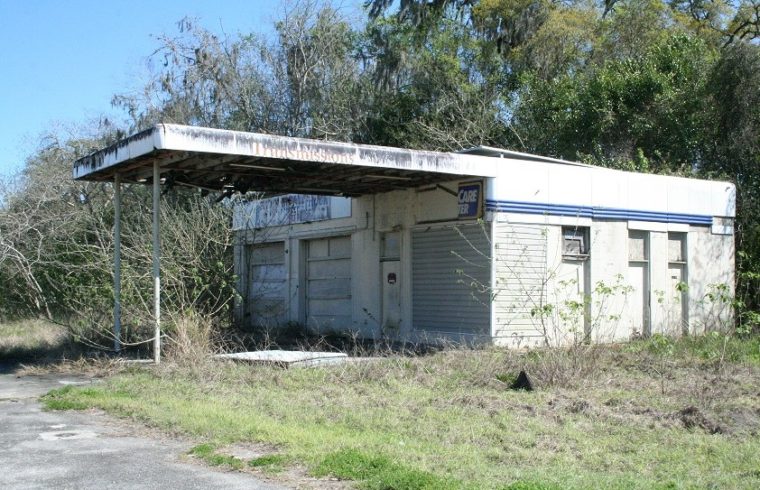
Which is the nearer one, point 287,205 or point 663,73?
point 287,205

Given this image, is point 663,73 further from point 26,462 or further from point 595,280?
point 26,462

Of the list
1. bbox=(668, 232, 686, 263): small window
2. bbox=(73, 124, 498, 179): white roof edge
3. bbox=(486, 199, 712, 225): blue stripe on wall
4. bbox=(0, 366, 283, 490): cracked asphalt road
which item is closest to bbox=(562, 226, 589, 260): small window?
bbox=(486, 199, 712, 225): blue stripe on wall

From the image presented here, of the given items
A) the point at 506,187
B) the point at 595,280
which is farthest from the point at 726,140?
the point at 506,187

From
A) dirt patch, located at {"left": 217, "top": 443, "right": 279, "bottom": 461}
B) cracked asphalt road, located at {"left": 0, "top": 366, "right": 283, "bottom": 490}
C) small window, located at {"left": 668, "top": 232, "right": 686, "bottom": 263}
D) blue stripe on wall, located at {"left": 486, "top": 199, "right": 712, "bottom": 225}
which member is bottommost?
cracked asphalt road, located at {"left": 0, "top": 366, "right": 283, "bottom": 490}

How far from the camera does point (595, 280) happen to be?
17656 millimetres

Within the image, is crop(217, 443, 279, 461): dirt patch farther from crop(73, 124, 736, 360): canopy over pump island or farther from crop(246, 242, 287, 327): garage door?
crop(246, 242, 287, 327): garage door

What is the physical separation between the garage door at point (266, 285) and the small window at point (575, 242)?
803cm

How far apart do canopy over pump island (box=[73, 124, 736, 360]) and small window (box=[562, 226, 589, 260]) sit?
0.03m

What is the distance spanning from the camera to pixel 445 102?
3111cm

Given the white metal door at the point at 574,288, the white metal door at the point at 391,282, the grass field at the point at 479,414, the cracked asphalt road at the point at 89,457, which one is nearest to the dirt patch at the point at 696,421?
the grass field at the point at 479,414

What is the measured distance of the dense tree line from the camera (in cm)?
2108

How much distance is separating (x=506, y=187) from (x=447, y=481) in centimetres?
1036

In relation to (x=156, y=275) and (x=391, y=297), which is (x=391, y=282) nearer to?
(x=391, y=297)

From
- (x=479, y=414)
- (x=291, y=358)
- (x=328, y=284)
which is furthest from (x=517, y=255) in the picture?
(x=479, y=414)
